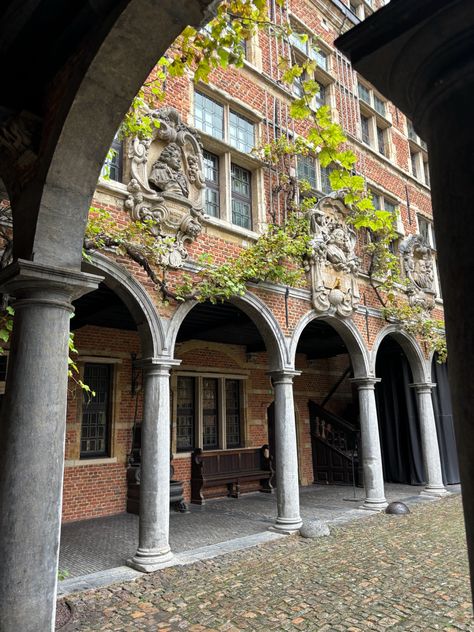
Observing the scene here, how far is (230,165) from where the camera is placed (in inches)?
348

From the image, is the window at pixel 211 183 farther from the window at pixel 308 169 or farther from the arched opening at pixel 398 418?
the arched opening at pixel 398 418

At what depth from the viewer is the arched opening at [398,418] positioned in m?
13.0

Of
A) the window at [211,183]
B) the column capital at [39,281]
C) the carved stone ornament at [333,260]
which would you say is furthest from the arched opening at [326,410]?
the column capital at [39,281]

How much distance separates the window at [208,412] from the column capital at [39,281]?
8278 mm

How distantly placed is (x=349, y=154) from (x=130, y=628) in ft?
14.4

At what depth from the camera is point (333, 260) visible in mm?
9680

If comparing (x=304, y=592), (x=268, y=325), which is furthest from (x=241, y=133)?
(x=304, y=592)

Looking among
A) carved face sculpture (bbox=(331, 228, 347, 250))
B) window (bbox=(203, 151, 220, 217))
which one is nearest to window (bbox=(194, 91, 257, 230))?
window (bbox=(203, 151, 220, 217))

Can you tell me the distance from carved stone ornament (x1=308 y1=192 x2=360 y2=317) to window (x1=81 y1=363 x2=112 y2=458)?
467cm

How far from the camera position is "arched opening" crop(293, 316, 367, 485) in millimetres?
12750

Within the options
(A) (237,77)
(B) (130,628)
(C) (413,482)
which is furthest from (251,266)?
(C) (413,482)

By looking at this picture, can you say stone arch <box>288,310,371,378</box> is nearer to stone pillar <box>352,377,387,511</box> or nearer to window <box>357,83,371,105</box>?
stone pillar <box>352,377,387,511</box>

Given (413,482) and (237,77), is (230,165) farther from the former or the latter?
(413,482)

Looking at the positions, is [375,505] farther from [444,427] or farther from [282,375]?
[444,427]
